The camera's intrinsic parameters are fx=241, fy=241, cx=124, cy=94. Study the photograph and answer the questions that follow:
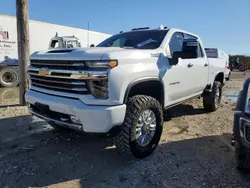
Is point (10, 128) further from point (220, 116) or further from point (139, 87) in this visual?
point (220, 116)

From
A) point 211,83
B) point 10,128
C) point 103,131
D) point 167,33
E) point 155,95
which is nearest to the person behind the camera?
point 103,131

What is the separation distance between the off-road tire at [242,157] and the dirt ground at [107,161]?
0.42ft

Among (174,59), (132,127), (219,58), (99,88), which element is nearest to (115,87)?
(99,88)

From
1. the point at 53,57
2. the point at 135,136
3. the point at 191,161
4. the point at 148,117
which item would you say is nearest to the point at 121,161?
the point at 135,136

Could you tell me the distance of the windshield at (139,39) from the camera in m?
4.20

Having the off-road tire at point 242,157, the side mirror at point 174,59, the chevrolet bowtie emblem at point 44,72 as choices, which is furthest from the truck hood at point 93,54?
the off-road tire at point 242,157

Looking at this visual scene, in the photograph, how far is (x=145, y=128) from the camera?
3.60 metres

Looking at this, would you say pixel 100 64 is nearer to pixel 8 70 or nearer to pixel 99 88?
pixel 99 88

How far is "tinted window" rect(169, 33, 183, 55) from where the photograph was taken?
Result: 4308 millimetres

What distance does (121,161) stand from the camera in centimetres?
351

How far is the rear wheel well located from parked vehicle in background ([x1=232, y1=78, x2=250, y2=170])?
129 centimetres

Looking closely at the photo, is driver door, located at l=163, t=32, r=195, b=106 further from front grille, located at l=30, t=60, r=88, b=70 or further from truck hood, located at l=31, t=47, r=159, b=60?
front grille, located at l=30, t=60, r=88, b=70

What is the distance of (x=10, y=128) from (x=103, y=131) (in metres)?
2.79

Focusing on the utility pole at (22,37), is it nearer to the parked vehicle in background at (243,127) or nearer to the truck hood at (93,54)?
the truck hood at (93,54)
